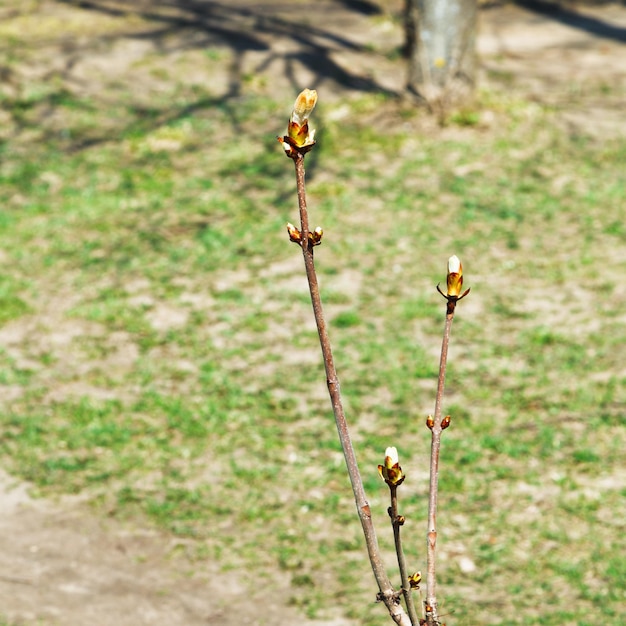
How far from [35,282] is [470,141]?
4.34m

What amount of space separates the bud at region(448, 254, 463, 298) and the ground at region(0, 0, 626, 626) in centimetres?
298

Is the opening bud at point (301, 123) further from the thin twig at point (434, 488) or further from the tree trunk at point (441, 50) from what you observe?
the tree trunk at point (441, 50)

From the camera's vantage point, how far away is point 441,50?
9367 millimetres

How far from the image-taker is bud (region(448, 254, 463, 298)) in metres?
1.91

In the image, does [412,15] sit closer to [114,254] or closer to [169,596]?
[114,254]

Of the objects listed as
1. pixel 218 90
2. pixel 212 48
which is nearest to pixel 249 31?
pixel 212 48

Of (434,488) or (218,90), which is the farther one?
(218,90)

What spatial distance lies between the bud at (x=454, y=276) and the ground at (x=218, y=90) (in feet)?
9.77

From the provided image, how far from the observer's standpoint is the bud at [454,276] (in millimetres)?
1914

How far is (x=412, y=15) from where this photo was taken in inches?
372

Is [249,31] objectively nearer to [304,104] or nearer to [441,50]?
[441,50]

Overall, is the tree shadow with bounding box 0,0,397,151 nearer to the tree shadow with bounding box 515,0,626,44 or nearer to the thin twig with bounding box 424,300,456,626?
the tree shadow with bounding box 515,0,626,44

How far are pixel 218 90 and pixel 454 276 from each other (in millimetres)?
9333

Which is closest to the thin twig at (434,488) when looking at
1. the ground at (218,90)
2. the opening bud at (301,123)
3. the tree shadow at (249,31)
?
the opening bud at (301,123)
